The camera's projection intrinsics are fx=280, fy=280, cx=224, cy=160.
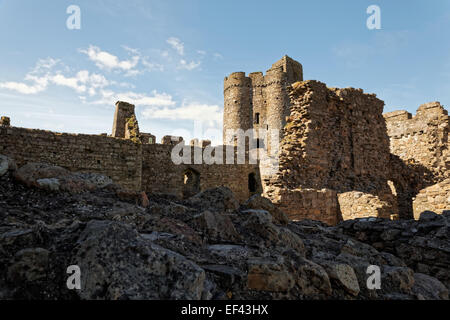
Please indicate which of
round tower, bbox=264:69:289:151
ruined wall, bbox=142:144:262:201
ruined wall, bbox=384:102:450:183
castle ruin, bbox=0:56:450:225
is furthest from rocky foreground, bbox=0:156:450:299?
round tower, bbox=264:69:289:151

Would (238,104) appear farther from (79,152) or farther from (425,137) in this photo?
(79,152)

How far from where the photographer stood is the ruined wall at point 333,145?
855 centimetres

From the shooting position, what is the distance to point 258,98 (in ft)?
105

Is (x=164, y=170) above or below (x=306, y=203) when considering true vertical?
above

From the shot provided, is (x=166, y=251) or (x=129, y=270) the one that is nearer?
(x=129, y=270)

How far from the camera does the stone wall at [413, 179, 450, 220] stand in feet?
23.3

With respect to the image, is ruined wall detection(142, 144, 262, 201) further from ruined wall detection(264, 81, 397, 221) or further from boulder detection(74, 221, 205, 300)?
boulder detection(74, 221, 205, 300)

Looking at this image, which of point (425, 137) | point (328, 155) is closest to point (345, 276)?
point (328, 155)

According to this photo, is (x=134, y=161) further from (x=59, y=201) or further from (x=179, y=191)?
(x=59, y=201)

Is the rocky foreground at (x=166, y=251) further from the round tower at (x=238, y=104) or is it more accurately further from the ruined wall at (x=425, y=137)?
the round tower at (x=238, y=104)

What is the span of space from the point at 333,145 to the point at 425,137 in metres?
7.44
